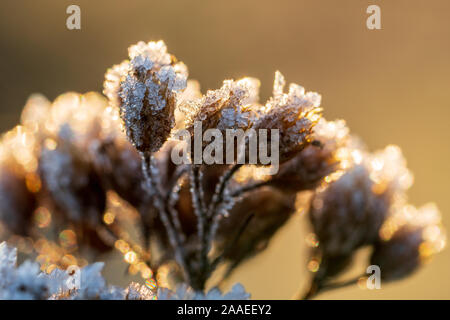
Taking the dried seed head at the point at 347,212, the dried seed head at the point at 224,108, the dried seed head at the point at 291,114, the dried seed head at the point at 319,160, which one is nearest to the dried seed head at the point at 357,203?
the dried seed head at the point at 347,212

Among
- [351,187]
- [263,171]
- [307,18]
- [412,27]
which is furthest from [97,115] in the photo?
[307,18]

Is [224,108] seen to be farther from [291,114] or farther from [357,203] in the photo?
[357,203]

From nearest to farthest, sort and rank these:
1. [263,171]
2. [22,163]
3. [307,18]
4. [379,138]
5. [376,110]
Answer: [263,171]
[22,163]
[379,138]
[376,110]
[307,18]

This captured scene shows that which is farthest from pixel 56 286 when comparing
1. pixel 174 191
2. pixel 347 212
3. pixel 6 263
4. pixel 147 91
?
pixel 347 212

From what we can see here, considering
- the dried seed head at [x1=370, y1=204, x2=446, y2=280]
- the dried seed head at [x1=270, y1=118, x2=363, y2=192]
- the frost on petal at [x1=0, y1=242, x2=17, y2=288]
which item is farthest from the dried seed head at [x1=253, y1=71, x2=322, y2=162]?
the dried seed head at [x1=370, y1=204, x2=446, y2=280]

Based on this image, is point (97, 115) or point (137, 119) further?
point (97, 115)

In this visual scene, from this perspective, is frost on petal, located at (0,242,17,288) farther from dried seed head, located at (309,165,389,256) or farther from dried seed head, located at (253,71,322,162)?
dried seed head, located at (309,165,389,256)

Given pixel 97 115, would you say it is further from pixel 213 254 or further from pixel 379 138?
pixel 379 138

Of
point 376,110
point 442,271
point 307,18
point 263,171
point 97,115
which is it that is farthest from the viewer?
point 307,18
